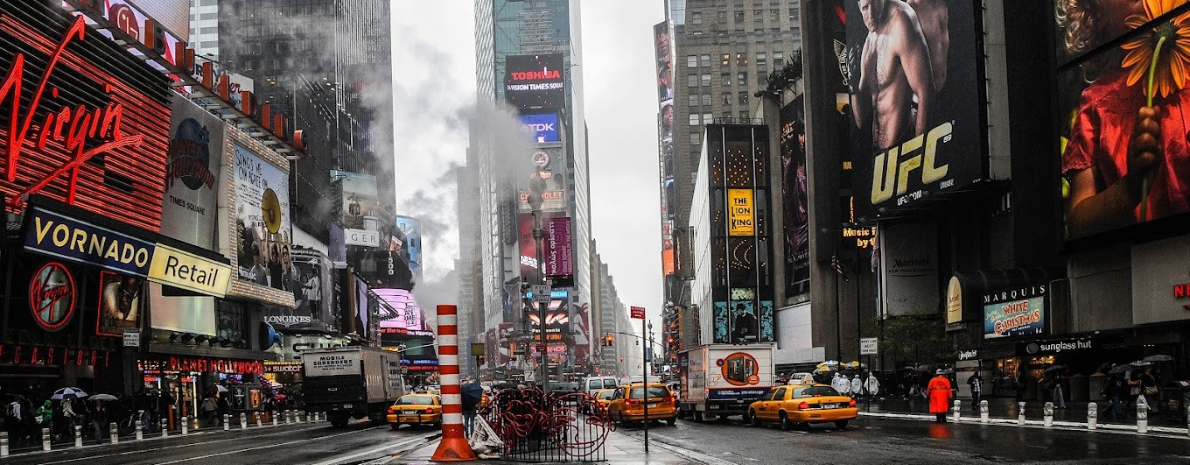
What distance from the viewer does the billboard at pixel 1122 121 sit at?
116 feet

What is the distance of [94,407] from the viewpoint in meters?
38.8

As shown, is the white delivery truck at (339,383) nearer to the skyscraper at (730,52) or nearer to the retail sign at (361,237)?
the retail sign at (361,237)

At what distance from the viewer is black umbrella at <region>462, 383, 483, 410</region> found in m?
23.8

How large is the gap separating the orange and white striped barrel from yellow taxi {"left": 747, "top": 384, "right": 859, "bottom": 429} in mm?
14478

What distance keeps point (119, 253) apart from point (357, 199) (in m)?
92.1

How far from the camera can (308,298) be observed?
9375 centimetres

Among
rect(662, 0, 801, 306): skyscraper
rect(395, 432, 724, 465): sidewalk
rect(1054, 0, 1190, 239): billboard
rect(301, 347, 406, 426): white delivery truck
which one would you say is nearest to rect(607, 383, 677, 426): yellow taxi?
rect(301, 347, 406, 426): white delivery truck

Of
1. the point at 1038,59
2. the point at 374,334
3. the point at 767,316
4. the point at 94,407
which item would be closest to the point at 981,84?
the point at 1038,59

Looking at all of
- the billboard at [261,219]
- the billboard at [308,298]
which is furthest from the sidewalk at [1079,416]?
the billboard at [308,298]

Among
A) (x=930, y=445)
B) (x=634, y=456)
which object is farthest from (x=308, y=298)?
(x=930, y=445)

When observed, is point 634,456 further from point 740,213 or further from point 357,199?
point 357,199

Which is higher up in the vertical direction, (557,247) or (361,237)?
(361,237)

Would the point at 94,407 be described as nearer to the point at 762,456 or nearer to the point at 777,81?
the point at 762,456

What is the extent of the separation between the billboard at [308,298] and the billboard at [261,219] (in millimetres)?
16318
